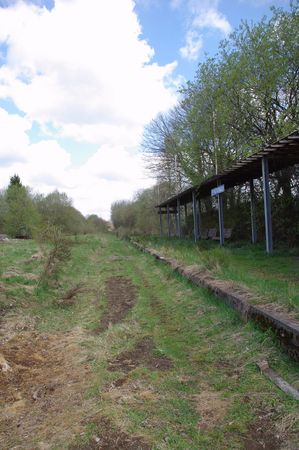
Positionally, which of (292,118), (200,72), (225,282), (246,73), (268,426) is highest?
(200,72)

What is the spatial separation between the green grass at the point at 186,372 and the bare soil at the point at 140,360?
93 millimetres

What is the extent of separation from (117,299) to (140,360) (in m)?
3.79

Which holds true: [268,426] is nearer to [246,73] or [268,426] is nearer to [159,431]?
[159,431]

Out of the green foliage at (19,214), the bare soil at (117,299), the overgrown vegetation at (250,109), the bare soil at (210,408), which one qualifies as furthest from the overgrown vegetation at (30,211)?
the bare soil at (210,408)

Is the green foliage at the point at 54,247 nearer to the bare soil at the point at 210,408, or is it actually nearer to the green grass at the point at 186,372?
the green grass at the point at 186,372

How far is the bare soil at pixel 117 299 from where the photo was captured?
6.35 m

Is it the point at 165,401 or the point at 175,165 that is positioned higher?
the point at 175,165

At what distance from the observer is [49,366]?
4.50m

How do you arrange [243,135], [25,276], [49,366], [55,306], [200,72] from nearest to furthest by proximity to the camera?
[49,366], [55,306], [25,276], [243,135], [200,72]

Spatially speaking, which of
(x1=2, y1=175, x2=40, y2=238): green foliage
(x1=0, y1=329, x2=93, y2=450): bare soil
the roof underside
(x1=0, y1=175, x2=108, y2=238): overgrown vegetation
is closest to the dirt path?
(x1=0, y1=329, x2=93, y2=450): bare soil

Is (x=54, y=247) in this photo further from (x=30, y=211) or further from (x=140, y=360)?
(x=30, y=211)

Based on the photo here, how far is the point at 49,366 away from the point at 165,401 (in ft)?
5.83

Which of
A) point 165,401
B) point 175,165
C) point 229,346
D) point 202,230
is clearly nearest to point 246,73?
point 202,230

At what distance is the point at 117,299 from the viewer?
26.7ft
